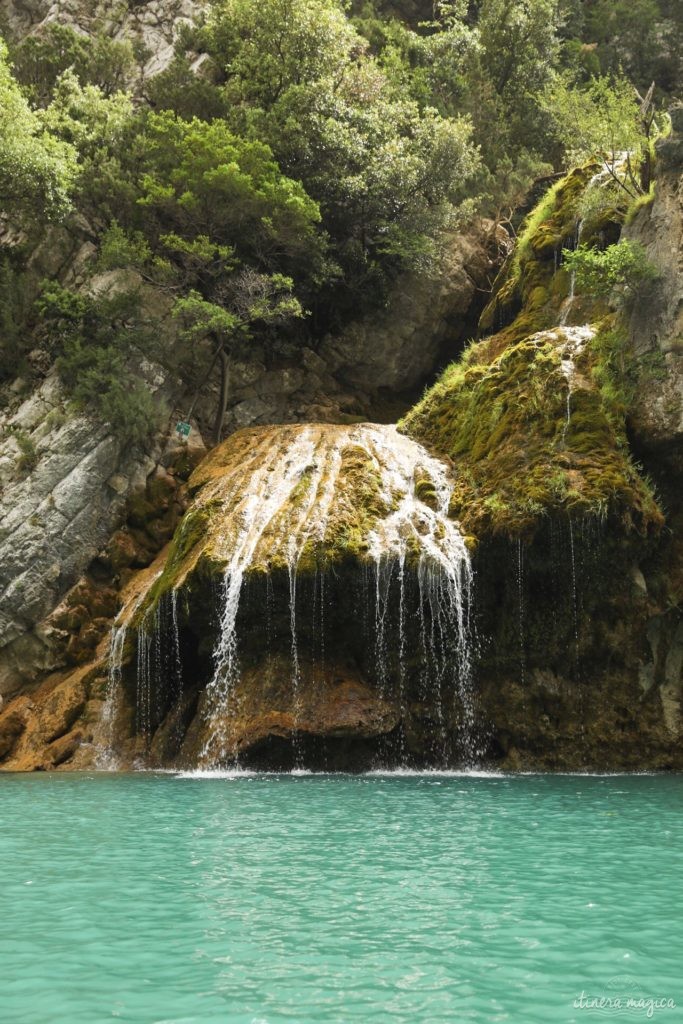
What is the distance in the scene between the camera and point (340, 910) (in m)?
5.68

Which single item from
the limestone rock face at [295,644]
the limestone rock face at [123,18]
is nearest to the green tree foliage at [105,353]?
the limestone rock face at [295,644]

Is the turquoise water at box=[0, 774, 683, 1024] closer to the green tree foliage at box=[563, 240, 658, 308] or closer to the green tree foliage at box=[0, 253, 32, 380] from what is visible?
the green tree foliage at box=[563, 240, 658, 308]

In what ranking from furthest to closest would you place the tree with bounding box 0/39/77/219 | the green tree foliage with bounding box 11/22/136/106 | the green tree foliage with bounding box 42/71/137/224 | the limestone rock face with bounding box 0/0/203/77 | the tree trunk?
the limestone rock face with bounding box 0/0/203/77
the green tree foliage with bounding box 11/22/136/106
the tree trunk
the green tree foliage with bounding box 42/71/137/224
the tree with bounding box 0/39/77/219

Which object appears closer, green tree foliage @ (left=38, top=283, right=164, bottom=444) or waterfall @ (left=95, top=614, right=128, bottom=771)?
waterfall @ (left=95, top=614, right=128, bottom=771)

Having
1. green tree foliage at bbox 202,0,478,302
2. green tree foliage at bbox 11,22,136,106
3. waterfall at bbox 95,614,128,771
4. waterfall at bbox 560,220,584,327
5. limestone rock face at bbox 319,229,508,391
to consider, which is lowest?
waterfall at bbox 95,614,128,771

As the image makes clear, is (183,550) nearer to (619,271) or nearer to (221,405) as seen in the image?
(221,405)

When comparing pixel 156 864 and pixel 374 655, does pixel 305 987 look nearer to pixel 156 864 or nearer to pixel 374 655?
pixel 156 864

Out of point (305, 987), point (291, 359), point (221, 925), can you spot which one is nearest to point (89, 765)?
point (221, 925)

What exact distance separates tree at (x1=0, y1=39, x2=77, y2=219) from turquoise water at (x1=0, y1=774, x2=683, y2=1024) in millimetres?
14591

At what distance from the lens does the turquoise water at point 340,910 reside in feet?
14.0

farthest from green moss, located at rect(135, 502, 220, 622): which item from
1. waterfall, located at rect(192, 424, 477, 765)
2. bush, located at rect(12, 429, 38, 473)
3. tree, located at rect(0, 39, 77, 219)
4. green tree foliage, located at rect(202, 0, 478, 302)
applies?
green tree foliage, located at rect(202, 0, 478, 302)

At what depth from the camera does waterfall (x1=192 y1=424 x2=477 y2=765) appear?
13.5 metres

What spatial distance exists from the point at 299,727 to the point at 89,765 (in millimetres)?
4007

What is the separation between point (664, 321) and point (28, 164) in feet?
45.5
